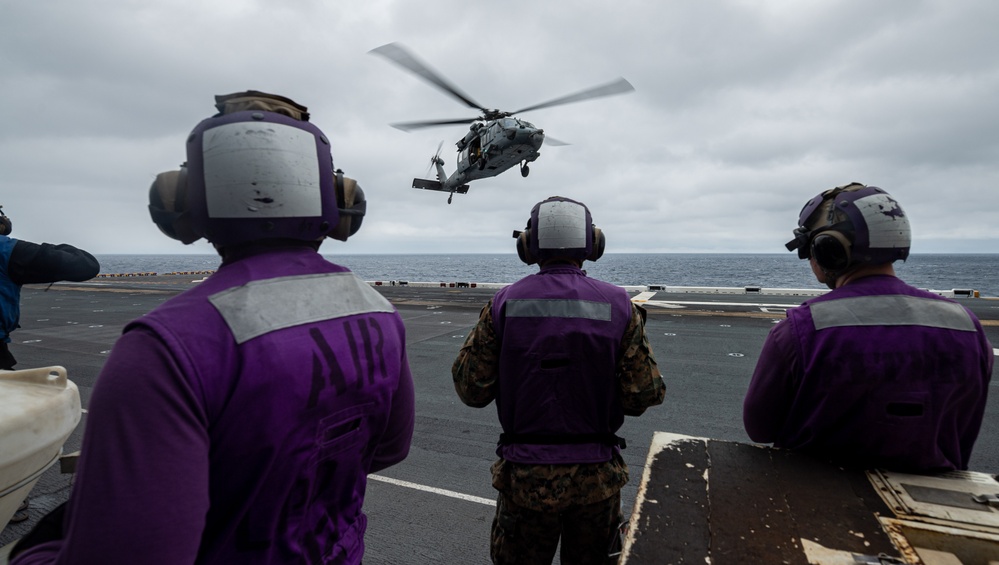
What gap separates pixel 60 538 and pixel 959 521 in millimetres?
2511

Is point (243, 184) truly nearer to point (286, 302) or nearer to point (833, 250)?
point (286, 302)

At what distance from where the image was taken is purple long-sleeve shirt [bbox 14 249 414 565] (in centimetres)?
94

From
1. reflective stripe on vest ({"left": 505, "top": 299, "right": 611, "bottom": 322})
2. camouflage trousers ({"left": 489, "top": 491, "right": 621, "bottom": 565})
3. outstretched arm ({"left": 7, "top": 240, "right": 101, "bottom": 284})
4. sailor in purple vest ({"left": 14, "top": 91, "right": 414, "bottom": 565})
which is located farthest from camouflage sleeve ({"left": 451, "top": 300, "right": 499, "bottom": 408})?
outstretched arm ({"left": 7, "top": 240, "right": 101, "bottom": 284})

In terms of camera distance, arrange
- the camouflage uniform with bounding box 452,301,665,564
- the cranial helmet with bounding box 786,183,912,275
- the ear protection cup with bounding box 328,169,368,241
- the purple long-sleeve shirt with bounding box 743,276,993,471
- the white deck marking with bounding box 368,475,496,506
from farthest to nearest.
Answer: the white deck marking with bounding box 368,475,496,506
the camouflage uniform with bounding box 452,301,665,564
the cranial helmet with bounding box 786,183,912,275
the purple long-sleeve shirt with bounding box 743,276,993,471
the ear protection cup with bounding box 328,169,368,241

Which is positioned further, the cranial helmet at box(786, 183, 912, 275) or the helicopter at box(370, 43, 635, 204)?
Answer: the helicopter at box(370, 43, 635, 204)

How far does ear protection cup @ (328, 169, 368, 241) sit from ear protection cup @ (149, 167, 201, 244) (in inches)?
16.2

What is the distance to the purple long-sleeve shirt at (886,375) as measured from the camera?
6.27ft

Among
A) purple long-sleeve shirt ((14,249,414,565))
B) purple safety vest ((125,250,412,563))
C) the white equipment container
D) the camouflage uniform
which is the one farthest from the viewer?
the camouflage uniform

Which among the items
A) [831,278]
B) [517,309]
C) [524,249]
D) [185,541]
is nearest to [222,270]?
[185,541]

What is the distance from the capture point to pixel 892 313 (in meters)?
1.98

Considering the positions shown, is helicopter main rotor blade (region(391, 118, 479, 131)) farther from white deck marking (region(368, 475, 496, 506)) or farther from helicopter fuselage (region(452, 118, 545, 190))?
white deck marking (region(368, 475, 496, 506))

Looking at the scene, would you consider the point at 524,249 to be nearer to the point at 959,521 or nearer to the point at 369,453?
the point at 369,453

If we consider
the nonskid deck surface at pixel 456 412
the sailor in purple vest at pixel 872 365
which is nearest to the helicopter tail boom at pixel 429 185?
the nonskid deck surface at pixel 456 412

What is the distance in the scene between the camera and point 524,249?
10.1 ft
